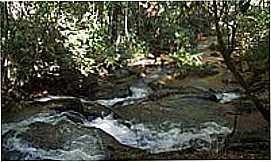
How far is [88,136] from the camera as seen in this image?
2.36 metres

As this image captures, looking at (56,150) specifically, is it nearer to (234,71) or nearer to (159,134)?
(159,134)

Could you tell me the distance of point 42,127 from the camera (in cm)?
236

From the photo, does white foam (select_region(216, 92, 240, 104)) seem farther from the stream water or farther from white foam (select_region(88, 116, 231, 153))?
white foam (select_region(88, 116, 231, 153))

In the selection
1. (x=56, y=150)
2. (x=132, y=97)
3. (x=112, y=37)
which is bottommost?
(x=56, y=150)

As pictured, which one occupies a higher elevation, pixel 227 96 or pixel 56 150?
pixel 227 96

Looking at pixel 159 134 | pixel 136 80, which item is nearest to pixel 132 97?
pixel 136 80

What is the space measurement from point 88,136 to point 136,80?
0.33 metres

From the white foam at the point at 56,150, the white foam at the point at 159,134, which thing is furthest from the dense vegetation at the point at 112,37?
the white foam at the point at 159,134

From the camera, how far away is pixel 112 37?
2.40m

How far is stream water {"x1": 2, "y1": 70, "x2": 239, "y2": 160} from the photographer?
92.6 inches

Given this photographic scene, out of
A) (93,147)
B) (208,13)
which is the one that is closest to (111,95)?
(93,147)

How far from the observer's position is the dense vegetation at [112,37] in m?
2.36

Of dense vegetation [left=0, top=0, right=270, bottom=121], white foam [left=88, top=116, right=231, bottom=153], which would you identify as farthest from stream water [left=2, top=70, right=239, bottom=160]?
dense vegetation [left=0, top=0, right=270, bottom=121]

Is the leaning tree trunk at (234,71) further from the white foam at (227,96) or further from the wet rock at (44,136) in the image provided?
the wet rock at (44,136)
